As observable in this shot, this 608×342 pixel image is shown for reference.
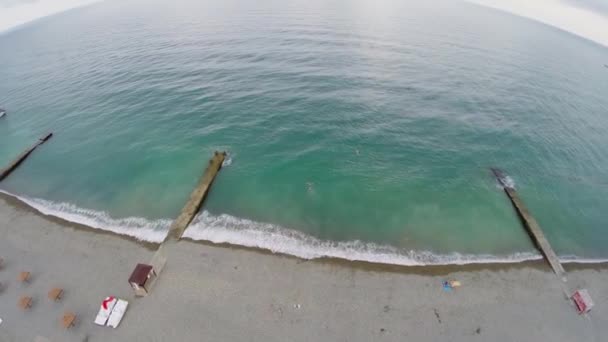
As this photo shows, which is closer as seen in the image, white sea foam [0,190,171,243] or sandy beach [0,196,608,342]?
sandy beach [0,196,608,342]

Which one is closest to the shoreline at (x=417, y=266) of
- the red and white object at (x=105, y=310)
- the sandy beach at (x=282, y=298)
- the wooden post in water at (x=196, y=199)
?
the sandy beach at (x=282, y=298)

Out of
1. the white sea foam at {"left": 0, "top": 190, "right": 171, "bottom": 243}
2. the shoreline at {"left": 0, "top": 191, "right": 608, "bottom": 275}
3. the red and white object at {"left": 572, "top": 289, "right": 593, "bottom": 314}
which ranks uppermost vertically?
the red and white object at {"left": 572, "top": 289, "right": 593, "bottom": 314}

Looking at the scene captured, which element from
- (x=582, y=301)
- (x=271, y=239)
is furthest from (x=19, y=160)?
(x=582, y=301)

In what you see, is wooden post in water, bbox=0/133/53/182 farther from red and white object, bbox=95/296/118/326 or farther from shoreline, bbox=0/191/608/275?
red and white object, bbox=95/296/118/326

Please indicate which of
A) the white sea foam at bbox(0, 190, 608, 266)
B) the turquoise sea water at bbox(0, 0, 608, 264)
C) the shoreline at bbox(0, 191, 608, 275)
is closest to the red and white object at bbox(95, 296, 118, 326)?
the shoreline at bbox(0, 191, 608, 275)

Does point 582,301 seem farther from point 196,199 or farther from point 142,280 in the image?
point 196,199

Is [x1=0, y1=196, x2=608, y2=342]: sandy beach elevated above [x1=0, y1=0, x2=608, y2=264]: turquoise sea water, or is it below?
below
